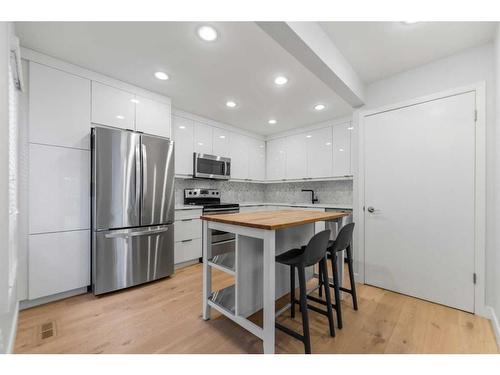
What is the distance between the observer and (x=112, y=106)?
2.49 meters

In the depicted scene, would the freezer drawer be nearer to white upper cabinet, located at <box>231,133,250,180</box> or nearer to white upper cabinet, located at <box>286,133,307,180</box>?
white upper cabinet, located at <box>231,133,250,180</box>

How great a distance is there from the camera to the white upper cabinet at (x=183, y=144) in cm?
344

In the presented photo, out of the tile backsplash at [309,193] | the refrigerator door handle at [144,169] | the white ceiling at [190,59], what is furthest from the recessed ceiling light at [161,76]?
the tile backsplash at [309,193]

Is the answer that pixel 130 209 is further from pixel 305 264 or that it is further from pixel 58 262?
pixel 305 264

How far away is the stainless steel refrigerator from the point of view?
7.40 ft

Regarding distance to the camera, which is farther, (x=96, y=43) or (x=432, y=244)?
(x=432, y=244)

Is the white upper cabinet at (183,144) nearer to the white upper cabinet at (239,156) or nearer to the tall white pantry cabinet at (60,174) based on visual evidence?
the white upper cabinet at (239,156)

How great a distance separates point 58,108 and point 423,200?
3773 millimetres

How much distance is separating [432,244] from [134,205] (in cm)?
316

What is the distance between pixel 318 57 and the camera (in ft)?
5.41

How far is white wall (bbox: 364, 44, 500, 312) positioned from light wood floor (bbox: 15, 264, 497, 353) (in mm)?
493

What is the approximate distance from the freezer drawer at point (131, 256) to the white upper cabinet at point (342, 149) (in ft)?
9.44
